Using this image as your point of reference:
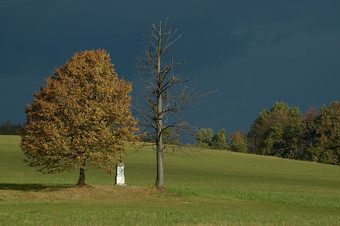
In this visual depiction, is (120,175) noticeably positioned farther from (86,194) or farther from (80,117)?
(80,117)

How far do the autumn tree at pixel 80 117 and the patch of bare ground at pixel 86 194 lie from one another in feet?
5.02

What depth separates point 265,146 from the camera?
12888 cm

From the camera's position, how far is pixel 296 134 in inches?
5005

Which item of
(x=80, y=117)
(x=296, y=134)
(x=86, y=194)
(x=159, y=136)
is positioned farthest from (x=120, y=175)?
(x=296, y=134)

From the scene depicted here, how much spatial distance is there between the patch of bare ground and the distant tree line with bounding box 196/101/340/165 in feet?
259

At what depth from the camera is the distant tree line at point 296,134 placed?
377ft

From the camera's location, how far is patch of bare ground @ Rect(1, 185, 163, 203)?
29297mm

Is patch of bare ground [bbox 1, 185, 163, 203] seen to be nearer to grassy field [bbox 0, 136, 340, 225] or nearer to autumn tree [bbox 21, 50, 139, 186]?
grassy field [bbox 0, 136, 340, 225]

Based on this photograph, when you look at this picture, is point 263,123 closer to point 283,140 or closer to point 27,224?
point 283,140

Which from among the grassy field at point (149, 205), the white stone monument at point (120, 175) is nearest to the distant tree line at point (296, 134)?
the grassy field at point (149, 205)

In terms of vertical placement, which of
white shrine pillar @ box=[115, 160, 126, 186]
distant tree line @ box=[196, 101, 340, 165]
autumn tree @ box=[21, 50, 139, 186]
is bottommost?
white shrine pillar @ box=[115, 160, 126, 186]

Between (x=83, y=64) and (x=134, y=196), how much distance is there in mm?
9603

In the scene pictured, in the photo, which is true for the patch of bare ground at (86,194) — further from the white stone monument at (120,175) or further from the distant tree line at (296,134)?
the distant tree line at (296,134)

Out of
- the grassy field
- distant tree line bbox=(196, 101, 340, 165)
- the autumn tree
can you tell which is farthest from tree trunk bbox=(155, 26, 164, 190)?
distant tree line bbox=(196, 101, 340, 165)
